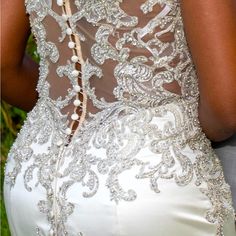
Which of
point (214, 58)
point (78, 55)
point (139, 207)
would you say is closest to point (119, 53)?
A: point (78, 55)

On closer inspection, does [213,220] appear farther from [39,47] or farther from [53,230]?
[39,47]

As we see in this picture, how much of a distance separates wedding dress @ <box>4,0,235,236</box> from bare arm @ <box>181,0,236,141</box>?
0.09m

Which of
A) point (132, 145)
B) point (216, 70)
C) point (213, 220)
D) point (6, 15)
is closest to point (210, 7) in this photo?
point (216, 70)

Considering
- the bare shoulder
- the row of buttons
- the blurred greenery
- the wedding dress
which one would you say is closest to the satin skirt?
the wedding dress

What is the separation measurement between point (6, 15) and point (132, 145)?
56 centimetres

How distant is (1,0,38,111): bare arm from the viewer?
227 cm

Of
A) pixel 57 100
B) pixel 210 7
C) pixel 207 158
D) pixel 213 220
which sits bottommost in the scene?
pixel 213 220

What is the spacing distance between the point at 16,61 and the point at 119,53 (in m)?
0.47

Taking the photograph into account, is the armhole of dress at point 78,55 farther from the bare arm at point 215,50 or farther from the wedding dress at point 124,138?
the bare arm at point 215,50

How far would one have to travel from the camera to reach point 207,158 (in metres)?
2.05

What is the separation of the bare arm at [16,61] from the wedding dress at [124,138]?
6.5 inches

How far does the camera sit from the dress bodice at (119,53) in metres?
1.97

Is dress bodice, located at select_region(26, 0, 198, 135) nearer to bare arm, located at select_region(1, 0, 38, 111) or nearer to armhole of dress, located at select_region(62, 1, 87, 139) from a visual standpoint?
armhole of dress, located at select_region(62, 1, 87, 139)

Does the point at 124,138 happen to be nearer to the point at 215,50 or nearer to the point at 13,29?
the point at 215,50
